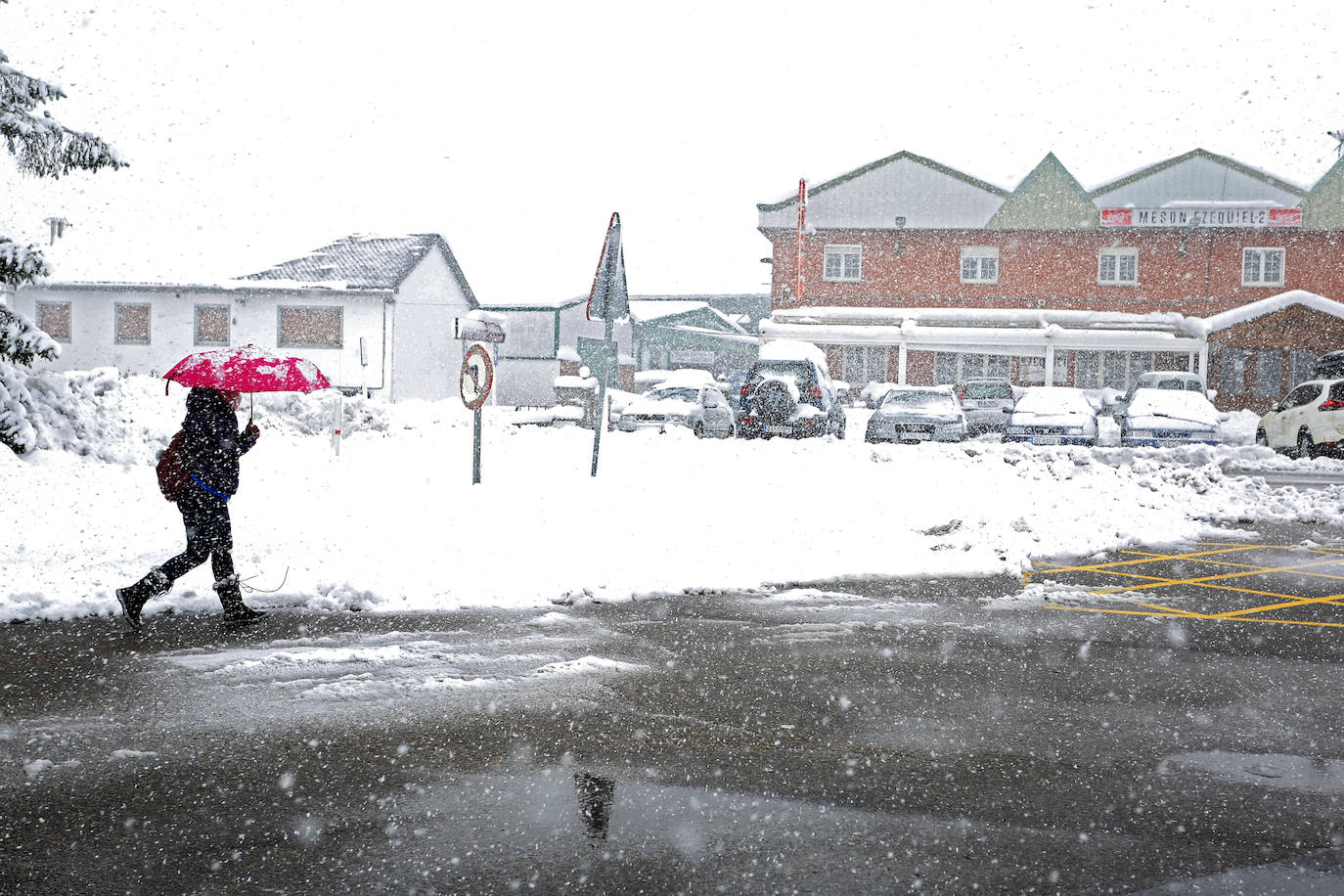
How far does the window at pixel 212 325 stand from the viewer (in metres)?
36.2

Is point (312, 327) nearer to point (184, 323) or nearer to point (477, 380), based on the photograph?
point (184, 323)

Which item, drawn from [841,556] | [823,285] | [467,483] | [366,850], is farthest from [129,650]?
[823,285]

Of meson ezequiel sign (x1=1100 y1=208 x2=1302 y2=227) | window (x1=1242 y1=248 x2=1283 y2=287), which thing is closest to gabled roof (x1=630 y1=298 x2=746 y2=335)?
meson ezequiel sign (x1=1100 y1=208 x2=1302 y2=227)

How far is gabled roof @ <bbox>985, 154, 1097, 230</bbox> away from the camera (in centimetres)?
4038

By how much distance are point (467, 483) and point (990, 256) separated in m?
32.1

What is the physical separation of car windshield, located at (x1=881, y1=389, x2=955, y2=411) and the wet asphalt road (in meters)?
14.5

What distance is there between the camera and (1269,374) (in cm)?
3788

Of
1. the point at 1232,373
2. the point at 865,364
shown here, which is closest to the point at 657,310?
the point at 865,364

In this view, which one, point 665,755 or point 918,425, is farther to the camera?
point 918,425

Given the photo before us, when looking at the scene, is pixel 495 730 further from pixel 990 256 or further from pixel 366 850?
pixel 990 256

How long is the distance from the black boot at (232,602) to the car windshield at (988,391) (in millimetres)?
21744

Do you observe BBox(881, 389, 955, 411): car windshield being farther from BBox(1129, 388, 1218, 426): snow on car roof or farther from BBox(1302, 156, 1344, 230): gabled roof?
BBox(1302, 156, 1344, 230): gabled roof

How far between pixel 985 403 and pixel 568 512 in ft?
54.3

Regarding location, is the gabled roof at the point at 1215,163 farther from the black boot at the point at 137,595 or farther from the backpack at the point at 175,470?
the black boot at the point at 137,595
